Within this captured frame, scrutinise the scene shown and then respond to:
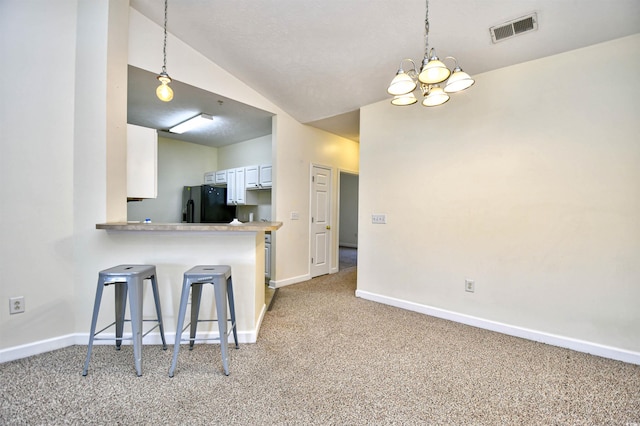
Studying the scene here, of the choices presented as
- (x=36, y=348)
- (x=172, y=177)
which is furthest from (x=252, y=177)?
(x=36, y=348)

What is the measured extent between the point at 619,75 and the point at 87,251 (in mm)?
4755

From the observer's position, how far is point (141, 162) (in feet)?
9.14

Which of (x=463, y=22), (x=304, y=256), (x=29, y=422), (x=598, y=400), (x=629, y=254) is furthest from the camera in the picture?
(x=304, y=256)

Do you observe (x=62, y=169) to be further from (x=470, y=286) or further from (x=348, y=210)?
→ (x=348, y=210)

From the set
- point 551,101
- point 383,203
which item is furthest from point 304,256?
point 551,101

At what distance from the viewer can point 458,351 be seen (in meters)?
2.34

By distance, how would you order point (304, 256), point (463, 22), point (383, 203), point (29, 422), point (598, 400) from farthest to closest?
1. point (304, 256)
2. point (383, 203)
3. point (463, 22)
4. point (598, 400)
5. point (29, 422)

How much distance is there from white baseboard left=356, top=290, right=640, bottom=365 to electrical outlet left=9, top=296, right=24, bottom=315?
3.52 meters

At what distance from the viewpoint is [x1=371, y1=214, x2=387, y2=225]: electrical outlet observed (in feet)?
11.7

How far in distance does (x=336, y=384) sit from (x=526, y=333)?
2.01 m

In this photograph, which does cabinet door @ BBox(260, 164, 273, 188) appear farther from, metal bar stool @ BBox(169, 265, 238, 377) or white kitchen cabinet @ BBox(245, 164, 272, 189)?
metal bar stool @ BBox(169, 265, 238, 377)

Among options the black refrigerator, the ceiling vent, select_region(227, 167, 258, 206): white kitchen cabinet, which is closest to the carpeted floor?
the ceiling vent

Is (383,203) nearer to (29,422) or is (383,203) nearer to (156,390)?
(156,390)

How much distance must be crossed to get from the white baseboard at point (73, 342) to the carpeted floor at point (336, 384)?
2.6 inches
